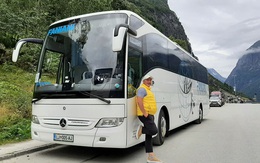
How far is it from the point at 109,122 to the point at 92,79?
1.01m

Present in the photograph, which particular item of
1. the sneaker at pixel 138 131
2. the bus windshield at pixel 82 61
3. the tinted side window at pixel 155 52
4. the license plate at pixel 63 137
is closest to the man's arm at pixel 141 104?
the bus windshield at pixel 82 61

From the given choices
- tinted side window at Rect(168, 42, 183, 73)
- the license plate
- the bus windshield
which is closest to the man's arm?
the bus windshield

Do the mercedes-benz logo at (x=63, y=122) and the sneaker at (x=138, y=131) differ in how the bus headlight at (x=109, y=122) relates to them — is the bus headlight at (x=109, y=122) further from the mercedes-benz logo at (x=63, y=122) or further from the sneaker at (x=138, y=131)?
the mercedes-benz logo at (x=63, y=122)

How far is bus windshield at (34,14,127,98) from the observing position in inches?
250

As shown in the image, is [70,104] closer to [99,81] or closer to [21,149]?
[99,81]

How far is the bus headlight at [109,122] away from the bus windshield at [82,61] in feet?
1.71

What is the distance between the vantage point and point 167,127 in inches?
372

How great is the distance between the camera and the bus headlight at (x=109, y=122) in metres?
6.24

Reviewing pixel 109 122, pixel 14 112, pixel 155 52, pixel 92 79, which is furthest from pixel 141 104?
pixel 14 112

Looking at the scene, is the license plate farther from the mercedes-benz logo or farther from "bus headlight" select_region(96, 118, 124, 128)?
"bus headlight" select_region(96, 118, 124, 128)

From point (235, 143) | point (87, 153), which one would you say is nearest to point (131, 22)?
point (87, 153)

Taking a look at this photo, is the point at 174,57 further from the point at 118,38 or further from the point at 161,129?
the point at 118,38

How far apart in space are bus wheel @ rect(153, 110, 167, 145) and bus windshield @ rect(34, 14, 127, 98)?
8.81ft

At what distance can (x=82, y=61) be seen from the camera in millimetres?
6730
